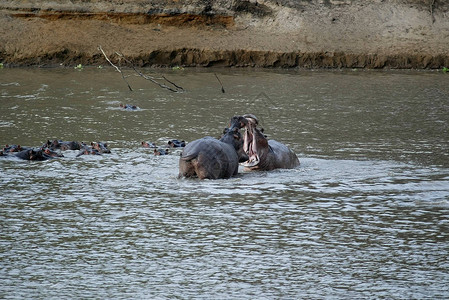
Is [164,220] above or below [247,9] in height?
below

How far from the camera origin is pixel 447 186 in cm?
909

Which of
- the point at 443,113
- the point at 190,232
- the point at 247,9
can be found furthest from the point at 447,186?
the point at 247,9

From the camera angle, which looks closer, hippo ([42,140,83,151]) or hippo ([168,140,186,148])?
hippo ([42,140,83,151])

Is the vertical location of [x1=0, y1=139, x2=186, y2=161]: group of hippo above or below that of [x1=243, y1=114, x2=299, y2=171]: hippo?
below

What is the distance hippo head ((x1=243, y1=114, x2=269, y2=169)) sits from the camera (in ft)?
31.9

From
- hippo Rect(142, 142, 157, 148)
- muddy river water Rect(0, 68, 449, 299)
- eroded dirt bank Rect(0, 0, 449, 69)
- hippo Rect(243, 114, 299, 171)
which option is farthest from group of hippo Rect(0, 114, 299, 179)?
eroded dirt bank Rect(0, 0, 449, 69)

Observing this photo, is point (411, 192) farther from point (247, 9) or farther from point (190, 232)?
point (247, 9)

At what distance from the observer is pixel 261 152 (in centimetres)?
978

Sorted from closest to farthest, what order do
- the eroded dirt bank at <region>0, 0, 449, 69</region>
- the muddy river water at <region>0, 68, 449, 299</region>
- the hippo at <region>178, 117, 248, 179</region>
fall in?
the muddy river water at <region>0, 68, 449, 299</region> < the hippo at <region>178, 117, 248, 179</region> < the eroded dirt bank at <region>0, 0, 449, 69</region>

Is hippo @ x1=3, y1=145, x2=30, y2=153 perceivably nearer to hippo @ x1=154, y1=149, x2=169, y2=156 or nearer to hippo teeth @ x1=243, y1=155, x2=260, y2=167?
hippo @ x1=154, y1=149, x2=169, y2=156

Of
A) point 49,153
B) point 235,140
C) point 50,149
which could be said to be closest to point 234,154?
point 235,140

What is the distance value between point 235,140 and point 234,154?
13.5 inches

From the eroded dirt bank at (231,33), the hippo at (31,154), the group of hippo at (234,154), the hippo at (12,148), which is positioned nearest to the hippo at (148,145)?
the hippo at (31,154)

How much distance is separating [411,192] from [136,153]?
12.7ft
